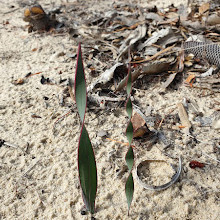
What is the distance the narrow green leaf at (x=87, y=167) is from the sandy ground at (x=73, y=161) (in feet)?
0.63

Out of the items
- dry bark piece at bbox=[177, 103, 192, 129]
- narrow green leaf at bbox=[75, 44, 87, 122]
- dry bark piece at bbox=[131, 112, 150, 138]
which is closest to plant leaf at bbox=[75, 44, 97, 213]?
narrow green leaf at bbox=[75, 44, 87, 122]

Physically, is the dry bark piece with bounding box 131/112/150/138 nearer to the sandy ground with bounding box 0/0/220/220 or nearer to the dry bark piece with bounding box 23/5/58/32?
the sandy ground with bounding box 0/0/220/220

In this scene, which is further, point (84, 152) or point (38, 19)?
point (38, 19)

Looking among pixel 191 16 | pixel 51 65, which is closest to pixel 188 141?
pixel 51 65

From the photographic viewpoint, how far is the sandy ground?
2.86ft

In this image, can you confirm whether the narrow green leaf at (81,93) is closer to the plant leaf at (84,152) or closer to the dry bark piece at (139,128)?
the plant leaf at (84,152)

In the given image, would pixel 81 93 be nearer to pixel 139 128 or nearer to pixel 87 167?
pixel 87 167

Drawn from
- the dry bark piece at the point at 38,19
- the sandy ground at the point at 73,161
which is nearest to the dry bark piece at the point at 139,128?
the sandy ground at the point at 73,161

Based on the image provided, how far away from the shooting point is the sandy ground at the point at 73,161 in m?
0.87

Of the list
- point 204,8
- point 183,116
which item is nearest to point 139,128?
point 183,116

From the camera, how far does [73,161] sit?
1.05 m

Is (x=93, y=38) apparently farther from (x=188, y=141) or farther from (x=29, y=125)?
(x=188, y=141)

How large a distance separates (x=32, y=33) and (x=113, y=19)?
0.78 meters

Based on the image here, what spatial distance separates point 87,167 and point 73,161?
408 mm
